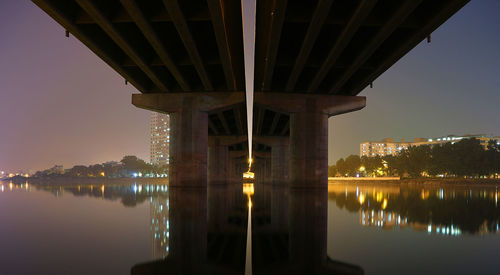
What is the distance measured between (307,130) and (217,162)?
32.2 meters

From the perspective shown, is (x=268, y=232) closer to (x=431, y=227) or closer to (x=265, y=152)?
(x=431, y=227)

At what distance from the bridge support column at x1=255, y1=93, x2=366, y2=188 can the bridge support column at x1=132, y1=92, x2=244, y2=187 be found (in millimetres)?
4057

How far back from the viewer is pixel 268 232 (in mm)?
8500

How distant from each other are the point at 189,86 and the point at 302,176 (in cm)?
1316

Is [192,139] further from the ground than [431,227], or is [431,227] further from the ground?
[192,139]

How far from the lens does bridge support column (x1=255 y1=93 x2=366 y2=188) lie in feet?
108

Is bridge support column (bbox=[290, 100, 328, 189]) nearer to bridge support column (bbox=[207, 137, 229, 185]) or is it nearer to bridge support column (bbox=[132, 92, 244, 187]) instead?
bridge support column (bbox=[132, 92, 244, 187])

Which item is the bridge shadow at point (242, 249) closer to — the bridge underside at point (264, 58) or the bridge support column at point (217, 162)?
the bridge underside at point (264, 58)

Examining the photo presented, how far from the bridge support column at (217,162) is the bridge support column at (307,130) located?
29355mm

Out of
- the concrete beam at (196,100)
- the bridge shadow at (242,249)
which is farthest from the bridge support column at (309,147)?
the bridge shadow at (242,249)

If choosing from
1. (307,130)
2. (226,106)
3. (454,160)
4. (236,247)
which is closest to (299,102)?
(307,130)

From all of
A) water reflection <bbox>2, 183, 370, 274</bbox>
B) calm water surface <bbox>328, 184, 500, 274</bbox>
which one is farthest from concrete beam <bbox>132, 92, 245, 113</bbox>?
calm water surface <bbox>328, 184, 500, 274</bbox>

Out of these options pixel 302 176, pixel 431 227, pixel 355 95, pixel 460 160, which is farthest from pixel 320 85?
pixel 460 160

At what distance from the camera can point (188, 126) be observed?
33.0m
